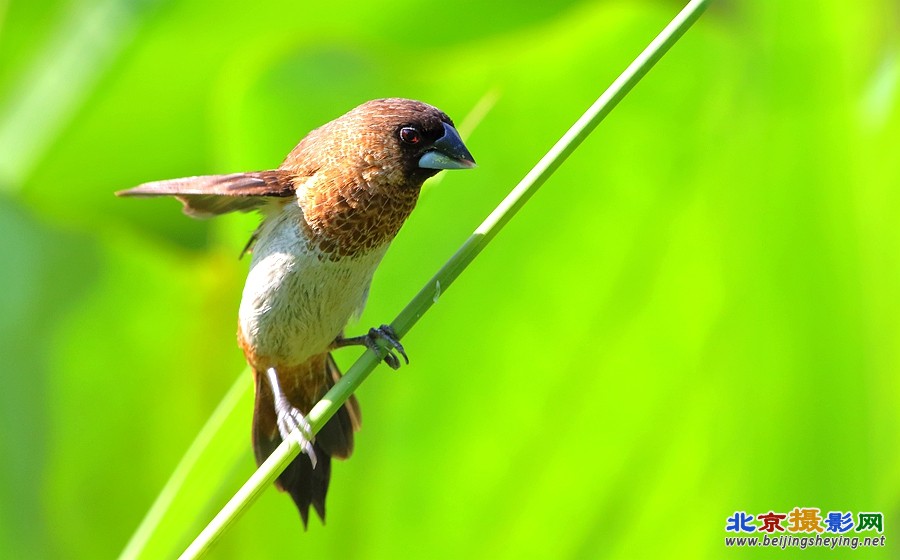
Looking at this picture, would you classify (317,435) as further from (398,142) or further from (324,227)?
(398,142)

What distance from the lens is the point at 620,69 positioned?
1809 mm

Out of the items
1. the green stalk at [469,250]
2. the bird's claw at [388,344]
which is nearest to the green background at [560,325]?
the bird's claw at [388,344]

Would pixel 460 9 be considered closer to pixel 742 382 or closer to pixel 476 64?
pixel 476 64

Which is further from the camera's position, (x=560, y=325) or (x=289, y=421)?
(x=289, y=421)

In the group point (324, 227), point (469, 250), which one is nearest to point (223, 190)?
point (324, 227)

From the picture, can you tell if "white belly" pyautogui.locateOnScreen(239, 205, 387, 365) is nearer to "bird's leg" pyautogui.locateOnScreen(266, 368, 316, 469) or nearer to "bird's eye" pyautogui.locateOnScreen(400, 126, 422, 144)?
"bird's leg" pyautogui.locateOnScreen(266, 368, 316, 469)

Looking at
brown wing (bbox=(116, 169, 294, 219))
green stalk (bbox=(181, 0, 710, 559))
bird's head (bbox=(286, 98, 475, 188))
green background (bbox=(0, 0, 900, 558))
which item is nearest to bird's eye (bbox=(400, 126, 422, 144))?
bird's head (bbox=(286, 98, 475, 188))

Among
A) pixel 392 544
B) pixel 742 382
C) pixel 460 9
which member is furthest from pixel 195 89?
pixel 742 382

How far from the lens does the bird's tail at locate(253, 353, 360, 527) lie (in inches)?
72.3

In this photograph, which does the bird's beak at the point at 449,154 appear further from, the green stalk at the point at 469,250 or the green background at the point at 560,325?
the green stalk at the point at 469,250

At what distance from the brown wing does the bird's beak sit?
28 cm

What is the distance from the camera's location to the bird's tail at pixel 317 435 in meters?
1.84

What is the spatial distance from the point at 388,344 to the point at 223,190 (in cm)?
39

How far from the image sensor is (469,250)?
1396 mm
